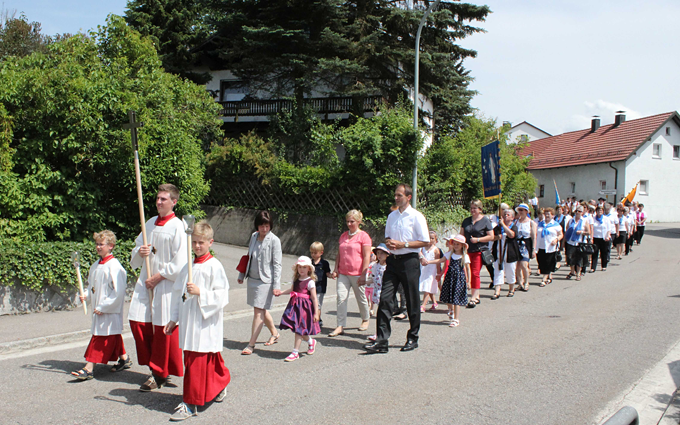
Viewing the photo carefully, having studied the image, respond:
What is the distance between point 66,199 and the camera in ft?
32.1

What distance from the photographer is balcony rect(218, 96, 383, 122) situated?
22.5 m

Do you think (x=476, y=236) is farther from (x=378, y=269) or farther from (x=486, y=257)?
(x=378, y=269)

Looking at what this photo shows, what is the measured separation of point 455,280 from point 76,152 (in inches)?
278

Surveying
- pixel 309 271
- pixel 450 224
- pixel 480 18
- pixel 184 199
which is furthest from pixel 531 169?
pixel 309 271

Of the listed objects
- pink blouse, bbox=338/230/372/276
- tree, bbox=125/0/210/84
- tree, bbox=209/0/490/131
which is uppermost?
tree, bbox=125/0/210/84

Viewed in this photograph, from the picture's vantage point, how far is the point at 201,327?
4621 millimetres

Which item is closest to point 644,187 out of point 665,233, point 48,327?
point 665,233

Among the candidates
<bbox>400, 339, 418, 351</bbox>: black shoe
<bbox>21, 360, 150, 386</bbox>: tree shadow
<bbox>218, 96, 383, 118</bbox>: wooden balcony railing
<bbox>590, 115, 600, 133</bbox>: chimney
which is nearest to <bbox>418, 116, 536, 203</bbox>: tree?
<bbox>218, 96, 383, 118</bbox>: wooden balcony railing

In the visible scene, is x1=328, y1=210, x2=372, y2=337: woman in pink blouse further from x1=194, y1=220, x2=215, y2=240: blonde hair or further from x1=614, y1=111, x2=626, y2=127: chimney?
x1=614, y1=111, x2=626, y2=127: chimney

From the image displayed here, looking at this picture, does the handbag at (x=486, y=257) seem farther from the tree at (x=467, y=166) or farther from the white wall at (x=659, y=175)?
the white wall at (x=659, y=175)

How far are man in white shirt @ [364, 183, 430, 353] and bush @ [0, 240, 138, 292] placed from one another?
5387 mm

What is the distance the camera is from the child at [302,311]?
6.37 metres

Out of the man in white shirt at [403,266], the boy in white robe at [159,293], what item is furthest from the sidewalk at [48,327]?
the man in white shirt at [403,266]

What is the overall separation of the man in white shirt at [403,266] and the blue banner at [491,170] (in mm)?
8448
